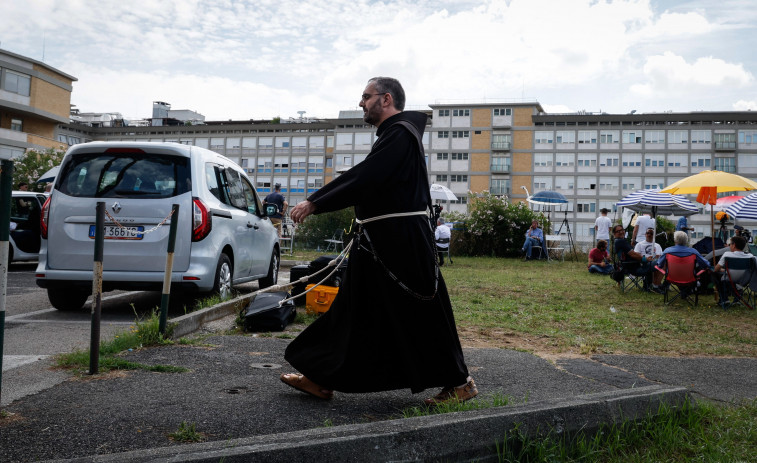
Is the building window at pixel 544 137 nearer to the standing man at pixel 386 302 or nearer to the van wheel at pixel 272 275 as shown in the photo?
the van wheel at pixel 272 275

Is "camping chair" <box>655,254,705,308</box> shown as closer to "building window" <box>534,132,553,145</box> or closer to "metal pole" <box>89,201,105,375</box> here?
"metal pole" <box>89,201,105,375</box>

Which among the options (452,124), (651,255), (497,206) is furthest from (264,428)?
(452,124)

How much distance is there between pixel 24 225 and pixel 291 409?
1279cm

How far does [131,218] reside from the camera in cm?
719

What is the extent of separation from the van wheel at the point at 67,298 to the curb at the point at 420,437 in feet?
20.4

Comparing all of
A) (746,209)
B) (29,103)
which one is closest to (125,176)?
(746,209)

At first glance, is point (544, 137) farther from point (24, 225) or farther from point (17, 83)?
point (24, 225)

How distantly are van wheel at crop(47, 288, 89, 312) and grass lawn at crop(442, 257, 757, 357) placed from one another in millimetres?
4810

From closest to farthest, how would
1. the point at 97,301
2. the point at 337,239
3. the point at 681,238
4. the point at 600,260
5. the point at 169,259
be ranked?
the point at 97,301 < the point at 169,259 < the point at 681,238 < the point at 600,260 < the point at 337,239

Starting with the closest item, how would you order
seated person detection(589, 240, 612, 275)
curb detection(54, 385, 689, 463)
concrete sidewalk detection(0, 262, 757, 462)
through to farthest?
curb detection(54, 385, 689, 463) → concrete sidewalk detection(0, 262, 757, 462) → seated person detection(589, 240, 612, 275)

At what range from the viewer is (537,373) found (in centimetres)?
477

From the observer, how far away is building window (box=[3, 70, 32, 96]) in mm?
57125

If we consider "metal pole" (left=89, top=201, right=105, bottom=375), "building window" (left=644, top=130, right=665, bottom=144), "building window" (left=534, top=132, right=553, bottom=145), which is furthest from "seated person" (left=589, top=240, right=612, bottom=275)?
"building window" (left=644, top=130, right=665, bottom=144)

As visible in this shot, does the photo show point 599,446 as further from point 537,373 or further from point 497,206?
point 497,206
